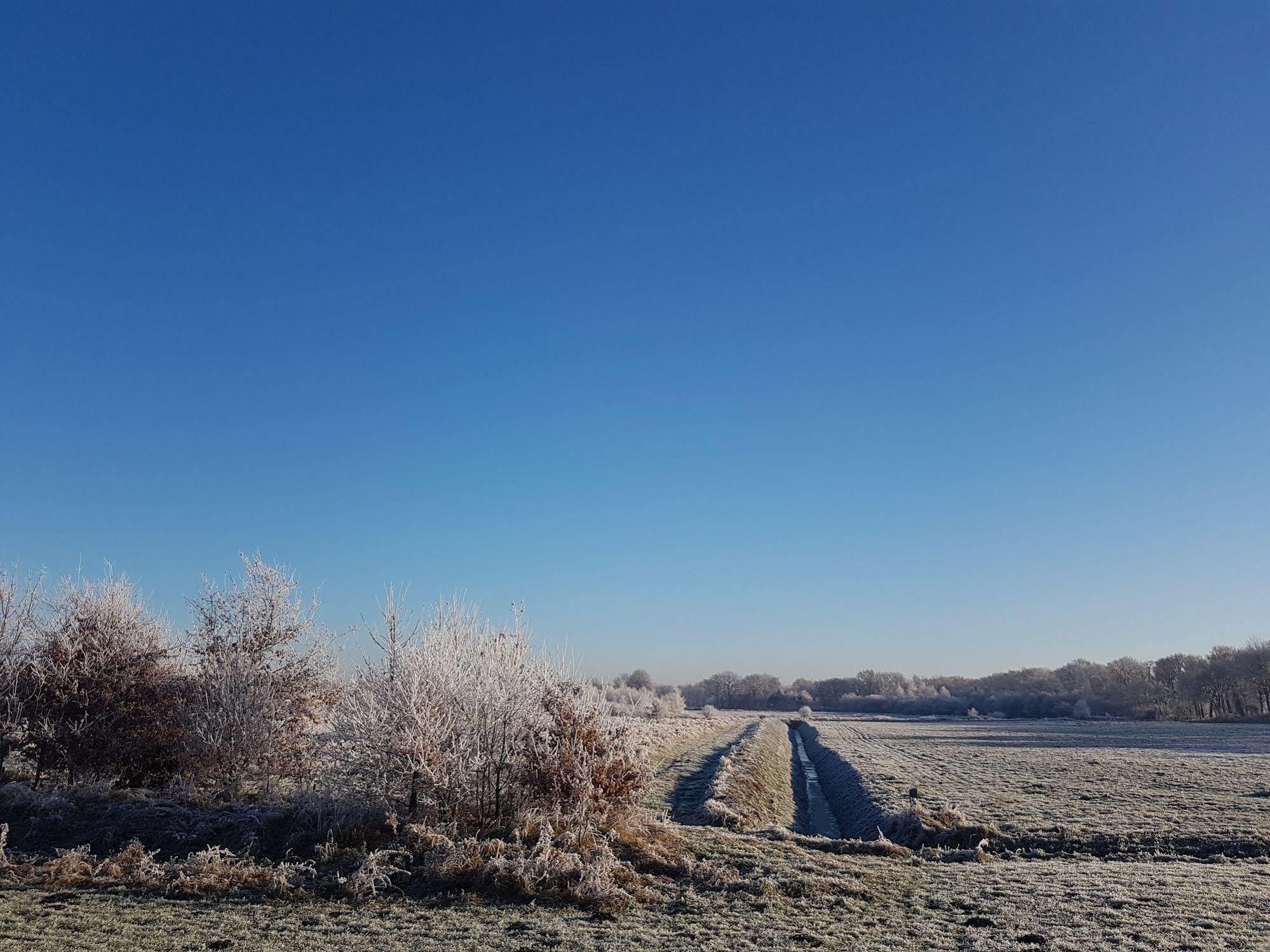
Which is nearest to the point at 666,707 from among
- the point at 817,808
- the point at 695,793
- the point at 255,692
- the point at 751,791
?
the point at 817,808

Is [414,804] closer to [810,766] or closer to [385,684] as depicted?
[385,684]

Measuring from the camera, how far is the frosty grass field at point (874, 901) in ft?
32.8

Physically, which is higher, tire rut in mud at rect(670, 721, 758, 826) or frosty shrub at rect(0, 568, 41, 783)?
frosty shrub at rect(0, 568, 41, 783)

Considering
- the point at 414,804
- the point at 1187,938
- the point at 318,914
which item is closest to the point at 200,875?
the point at 318,914

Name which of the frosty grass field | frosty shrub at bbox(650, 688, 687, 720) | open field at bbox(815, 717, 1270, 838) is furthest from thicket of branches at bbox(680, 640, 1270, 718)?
the frosty grass field

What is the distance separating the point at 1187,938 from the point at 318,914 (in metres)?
12.3

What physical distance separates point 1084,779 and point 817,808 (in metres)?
11.6

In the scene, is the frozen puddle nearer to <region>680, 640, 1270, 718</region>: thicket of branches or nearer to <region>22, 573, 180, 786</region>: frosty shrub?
<region>22, 573, 180, 786</region>: frosty shrub

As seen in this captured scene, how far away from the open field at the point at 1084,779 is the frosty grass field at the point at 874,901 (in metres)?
0.20

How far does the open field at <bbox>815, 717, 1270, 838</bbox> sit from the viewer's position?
875 inches

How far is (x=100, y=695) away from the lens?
66.9 feet

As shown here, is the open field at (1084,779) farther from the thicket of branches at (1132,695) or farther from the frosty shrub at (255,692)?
the thicket of branches at (1132,695)

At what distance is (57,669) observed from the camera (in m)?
20.2

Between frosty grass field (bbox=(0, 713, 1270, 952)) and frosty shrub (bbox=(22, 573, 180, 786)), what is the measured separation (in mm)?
9980
